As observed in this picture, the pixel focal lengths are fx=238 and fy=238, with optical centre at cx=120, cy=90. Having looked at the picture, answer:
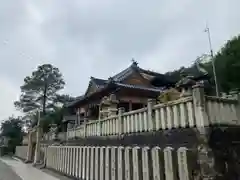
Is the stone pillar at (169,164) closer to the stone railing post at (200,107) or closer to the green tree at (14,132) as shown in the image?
the stone railing post at (200,107)

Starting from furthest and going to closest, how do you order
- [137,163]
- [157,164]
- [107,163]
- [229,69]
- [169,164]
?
[229,69] < [107,163] < [137,163] < [157,164] < [169,164]

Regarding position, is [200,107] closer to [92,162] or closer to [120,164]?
[120,164]

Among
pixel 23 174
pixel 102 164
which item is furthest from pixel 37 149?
pixel 102 164

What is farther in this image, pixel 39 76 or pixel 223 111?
pixel 39 76

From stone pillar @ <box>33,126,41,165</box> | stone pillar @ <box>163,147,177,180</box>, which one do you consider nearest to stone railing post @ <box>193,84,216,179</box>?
stone pillar @ <box>163,147,177,180</box>

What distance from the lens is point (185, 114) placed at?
15.2 ft

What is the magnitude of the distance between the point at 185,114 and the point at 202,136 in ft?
1.87

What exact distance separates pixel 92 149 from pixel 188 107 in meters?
4.45

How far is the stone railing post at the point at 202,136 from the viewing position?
159 inches

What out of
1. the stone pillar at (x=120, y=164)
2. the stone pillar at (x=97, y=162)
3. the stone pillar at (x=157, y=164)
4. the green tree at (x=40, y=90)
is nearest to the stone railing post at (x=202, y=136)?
the stone pillar at (x=157, y=164)

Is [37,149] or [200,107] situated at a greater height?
[200,107]

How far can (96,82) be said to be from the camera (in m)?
16.3

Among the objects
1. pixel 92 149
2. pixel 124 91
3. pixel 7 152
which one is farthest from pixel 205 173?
pixel 7 152

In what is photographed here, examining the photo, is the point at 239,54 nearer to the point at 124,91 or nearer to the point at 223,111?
the point at 124,91
